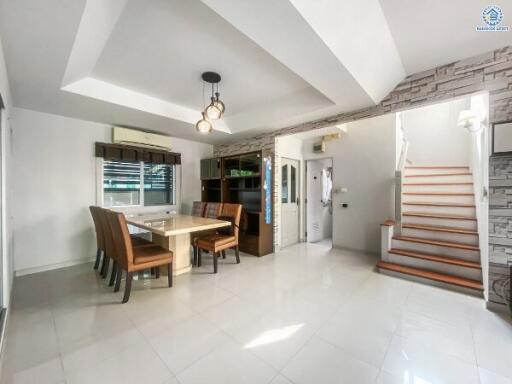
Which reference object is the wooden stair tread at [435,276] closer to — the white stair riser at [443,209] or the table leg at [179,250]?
the white stair riser at [443,209]

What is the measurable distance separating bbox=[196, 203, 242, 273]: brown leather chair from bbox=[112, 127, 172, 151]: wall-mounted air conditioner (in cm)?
187

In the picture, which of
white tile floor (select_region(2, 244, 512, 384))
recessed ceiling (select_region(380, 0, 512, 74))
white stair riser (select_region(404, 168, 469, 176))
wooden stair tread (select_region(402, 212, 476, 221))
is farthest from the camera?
white stair riser (select_region(404, 168, 469, 176))

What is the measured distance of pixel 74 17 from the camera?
141 cm

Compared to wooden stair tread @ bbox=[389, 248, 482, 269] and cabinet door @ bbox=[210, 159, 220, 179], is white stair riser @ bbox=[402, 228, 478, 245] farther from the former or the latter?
cabinet door @ bbox=[210, 159, 220, 179]

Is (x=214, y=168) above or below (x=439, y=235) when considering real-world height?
above

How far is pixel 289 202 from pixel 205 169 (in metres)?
2.15

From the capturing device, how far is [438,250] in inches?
121

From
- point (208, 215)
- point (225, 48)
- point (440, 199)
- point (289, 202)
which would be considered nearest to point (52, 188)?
point (208, 215)

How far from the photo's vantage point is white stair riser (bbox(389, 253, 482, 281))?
2.64 m

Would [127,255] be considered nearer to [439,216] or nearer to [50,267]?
[50,267]

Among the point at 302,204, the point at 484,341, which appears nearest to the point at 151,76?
the point at 302,204

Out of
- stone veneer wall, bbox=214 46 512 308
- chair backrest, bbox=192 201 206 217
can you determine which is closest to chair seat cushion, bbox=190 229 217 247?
chair backrest, bbox=192 201 206 217

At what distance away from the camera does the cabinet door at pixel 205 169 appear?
16.0ft

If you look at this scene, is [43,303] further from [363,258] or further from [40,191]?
[363,258]
